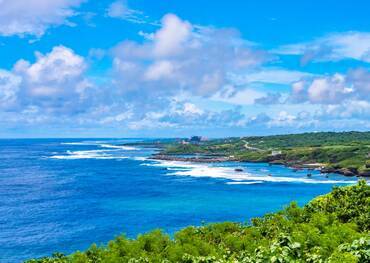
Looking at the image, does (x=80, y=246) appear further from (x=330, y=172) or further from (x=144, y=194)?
(x=330, y=172)

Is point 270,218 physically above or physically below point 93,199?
above

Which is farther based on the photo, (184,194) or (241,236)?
(184,194)

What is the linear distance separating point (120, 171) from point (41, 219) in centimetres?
9252

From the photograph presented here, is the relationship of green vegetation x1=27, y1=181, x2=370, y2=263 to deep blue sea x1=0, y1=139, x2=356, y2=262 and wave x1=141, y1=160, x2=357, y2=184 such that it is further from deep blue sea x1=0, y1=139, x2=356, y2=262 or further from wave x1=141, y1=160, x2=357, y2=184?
wave x1=141, y1=160, x2=357, y2=184

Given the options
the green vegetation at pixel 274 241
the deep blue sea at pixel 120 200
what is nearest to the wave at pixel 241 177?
the deep blue sea at pixel 120 200

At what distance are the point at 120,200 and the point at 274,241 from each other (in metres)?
96.8

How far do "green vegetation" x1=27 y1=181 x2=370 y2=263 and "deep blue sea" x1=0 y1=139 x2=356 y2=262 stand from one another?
41.9 metres

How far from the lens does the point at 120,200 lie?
121m

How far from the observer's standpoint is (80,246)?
76.2 metres

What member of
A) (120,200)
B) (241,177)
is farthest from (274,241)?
(241,177)

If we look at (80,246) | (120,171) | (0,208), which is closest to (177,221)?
(80,246)

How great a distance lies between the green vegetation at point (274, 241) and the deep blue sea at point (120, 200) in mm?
41898

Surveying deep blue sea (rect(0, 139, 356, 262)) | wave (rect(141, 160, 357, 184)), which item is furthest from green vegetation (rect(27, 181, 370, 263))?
wave (rect(141, 160, 357, 184))

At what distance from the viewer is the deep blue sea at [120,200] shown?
83.8m
